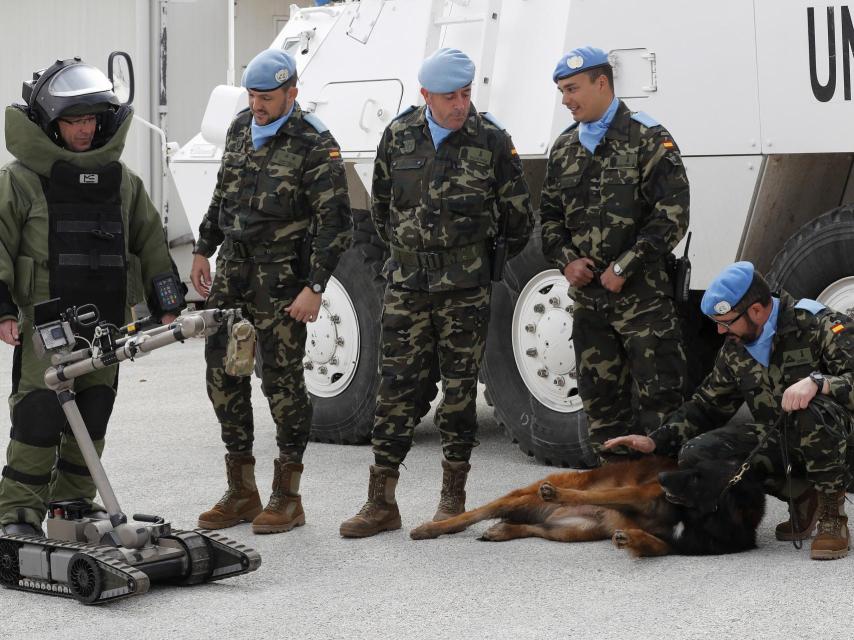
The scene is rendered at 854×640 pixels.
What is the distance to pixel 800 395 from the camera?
5.30 m

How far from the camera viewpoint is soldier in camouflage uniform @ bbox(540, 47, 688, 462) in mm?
6090

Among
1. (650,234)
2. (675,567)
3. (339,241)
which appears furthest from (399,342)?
(675,567)

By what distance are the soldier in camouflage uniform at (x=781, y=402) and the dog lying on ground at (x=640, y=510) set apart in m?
0.10

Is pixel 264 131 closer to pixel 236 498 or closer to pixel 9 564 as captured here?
pixel 236 498

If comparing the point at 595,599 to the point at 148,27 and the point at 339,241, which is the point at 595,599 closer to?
the point at 339,241

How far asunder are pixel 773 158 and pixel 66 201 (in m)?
3.07

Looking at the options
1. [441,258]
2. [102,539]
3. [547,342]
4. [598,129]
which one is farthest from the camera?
[547,342]

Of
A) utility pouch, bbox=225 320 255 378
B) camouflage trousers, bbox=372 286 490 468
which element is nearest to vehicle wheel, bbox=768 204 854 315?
camouflage trousers, bbox=372 286 490 468

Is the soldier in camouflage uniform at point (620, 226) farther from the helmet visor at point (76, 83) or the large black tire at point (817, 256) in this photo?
the helmet visor at point (76, 83)

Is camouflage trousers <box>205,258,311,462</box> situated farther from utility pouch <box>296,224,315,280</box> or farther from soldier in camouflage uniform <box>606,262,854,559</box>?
soldier in camouflage uniform <box>606,262,854,559</box>

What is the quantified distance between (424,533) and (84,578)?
150 cm

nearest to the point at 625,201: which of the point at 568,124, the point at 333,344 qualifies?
the point at 568,124

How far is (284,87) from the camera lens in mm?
6184

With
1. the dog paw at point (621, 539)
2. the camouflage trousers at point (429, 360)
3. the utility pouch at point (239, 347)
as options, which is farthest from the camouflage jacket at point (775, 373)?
the utility pouch at point (239, 347)
